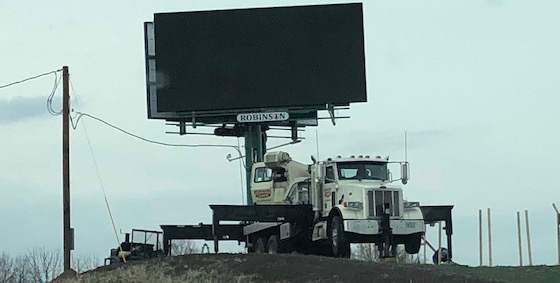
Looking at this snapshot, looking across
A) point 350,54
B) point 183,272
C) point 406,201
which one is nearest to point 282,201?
point 406,201

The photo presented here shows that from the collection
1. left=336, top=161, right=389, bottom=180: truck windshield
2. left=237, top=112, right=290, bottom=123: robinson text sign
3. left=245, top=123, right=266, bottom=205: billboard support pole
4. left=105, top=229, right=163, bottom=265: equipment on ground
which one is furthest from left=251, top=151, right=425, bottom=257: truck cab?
left=245, top=123, right=266, bottom=205: billboard support pole

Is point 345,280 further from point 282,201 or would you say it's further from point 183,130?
point 183,130

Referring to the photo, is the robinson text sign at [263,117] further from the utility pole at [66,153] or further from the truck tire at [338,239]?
the utility pole at [66,153]

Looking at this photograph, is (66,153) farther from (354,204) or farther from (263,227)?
(354,204)

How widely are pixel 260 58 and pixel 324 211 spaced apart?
1695 cm

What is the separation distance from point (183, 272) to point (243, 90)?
24.5 metres

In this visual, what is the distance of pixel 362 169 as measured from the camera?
3284cm

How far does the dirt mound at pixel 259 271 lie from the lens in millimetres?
22766

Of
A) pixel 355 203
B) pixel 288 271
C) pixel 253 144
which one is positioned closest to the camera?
pixel 288 271

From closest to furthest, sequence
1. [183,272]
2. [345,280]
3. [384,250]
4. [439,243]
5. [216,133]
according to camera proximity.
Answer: [345,280] < [183,272] < [384,250] < [439,243] < [216,133]

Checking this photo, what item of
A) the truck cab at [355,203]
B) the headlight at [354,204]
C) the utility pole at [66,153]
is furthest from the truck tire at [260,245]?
the utility pole at [66,153]

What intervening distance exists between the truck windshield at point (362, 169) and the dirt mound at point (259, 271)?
7.32 m

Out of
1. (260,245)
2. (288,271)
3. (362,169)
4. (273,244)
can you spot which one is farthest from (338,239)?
(288,271)

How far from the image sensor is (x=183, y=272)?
80.3ft
